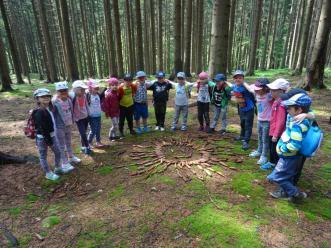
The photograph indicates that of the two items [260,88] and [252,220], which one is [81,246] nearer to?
[252,220]

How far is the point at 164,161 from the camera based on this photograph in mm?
5805

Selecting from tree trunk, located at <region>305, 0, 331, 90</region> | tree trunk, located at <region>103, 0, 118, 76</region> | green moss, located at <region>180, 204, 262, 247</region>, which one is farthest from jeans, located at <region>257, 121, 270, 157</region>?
tree trunk, located at <region>103, 0, 118, 76</region>

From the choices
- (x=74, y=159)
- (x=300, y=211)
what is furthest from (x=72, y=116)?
(x=300, y=211)

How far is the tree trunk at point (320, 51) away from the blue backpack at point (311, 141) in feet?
29.5

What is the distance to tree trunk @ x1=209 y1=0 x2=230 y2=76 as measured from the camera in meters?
8.73

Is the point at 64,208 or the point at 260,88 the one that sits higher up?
the point at 260,88

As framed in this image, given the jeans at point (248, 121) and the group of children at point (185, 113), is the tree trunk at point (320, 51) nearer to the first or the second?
the group of children at point (185, 113)

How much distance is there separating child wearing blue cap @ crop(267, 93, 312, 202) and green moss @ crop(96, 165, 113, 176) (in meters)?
3.13

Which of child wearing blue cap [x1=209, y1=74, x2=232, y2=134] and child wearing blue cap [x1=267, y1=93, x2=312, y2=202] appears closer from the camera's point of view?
child wearing blue cap [x1=267, y1=93, x2=312, y2=202]

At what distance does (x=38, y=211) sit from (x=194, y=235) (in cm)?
247

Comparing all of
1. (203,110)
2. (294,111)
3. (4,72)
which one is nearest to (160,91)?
(203,110)

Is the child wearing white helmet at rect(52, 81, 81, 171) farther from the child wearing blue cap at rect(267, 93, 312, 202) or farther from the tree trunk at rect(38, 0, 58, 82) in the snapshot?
the tree trunk at rect(38, 0, 58, 82)

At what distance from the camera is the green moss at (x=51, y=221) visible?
382cm

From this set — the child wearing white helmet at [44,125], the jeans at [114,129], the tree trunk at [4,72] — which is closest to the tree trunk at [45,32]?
the tree trunk at [4,72]
